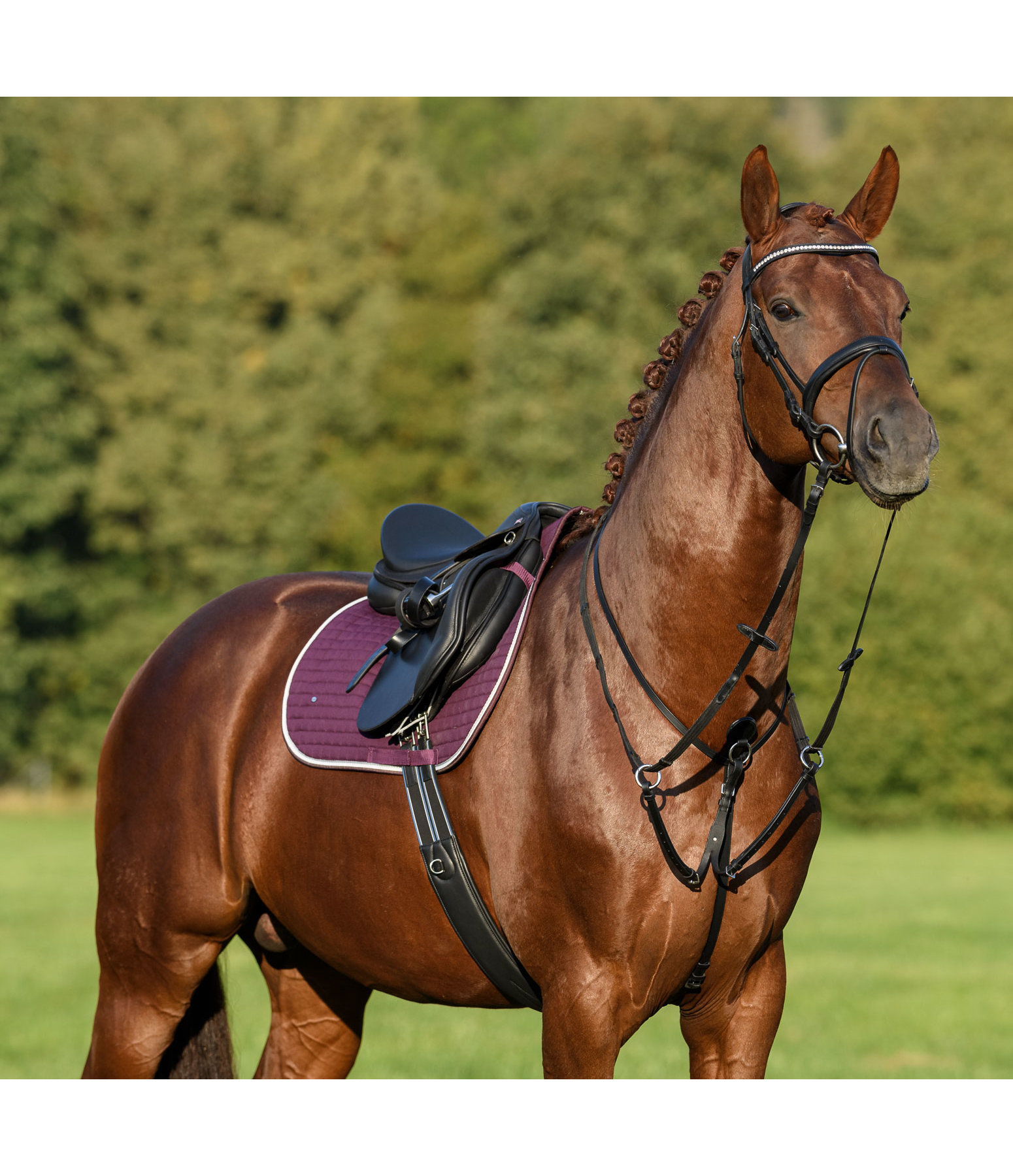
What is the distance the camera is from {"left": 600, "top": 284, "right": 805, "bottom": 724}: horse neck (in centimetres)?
316

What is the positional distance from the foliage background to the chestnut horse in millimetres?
20617

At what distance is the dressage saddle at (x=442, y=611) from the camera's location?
12.1 feet

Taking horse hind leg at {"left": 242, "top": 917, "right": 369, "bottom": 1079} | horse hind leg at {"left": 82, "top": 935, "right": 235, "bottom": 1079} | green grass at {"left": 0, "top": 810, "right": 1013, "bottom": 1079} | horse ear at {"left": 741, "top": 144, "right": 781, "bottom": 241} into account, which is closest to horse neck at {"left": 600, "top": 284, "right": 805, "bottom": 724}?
horse ear at {"left": 741, "top": 144, "right": 781, "bottom": 241}

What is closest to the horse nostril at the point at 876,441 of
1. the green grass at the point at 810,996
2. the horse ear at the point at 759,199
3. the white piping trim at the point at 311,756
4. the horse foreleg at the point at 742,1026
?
the horse ear at the point at 759,199

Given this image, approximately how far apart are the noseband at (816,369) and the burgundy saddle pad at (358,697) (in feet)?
3.12

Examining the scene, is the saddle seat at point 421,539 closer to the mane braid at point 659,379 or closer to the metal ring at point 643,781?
the mane braid at point 659,379

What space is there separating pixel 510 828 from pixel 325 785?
793 millimetres

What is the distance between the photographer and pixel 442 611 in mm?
3852

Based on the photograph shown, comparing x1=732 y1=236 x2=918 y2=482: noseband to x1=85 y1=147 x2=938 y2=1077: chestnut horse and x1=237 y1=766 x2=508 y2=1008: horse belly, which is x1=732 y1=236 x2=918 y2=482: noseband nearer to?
x1=85 y1=147 x2=938 y2=1077: chestnut horse

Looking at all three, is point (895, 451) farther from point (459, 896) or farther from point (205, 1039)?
point (205, 1039)

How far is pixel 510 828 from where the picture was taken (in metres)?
3.42

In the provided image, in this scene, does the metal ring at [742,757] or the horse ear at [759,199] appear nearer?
the horse ear at [759,199]

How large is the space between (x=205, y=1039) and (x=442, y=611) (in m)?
1.85

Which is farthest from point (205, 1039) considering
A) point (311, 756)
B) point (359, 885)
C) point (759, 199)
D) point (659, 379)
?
point (759, 199)
